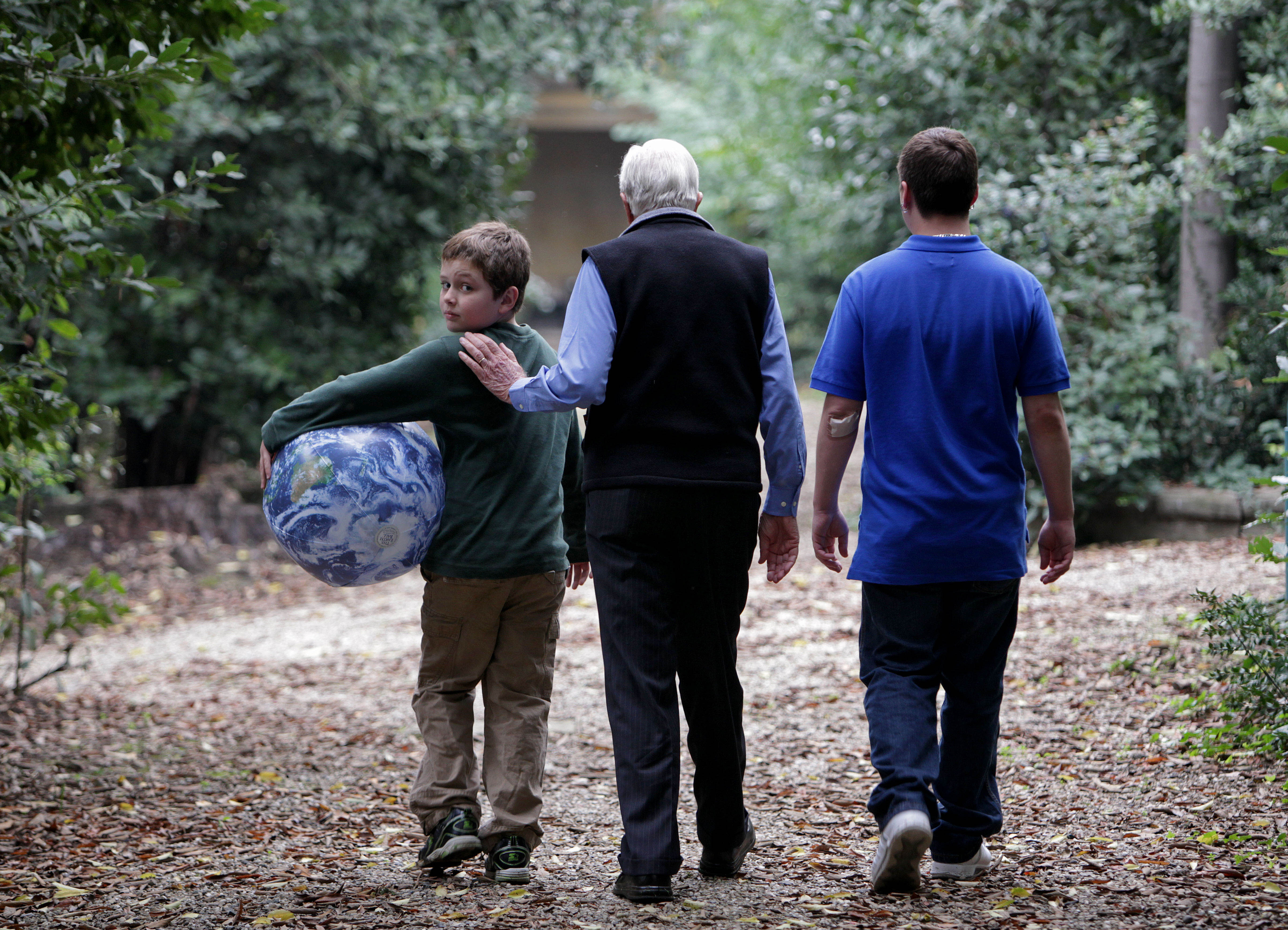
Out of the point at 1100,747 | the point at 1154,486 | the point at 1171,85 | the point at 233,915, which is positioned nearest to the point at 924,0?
the point at 1171,85

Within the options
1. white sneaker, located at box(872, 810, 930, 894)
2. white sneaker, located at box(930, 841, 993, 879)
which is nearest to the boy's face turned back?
white sneaker, located at box(872, 810, 930, 894)

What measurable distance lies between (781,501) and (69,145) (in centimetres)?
273

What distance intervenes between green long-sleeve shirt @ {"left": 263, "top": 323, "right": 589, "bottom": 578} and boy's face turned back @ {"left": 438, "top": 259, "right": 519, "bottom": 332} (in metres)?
0.05

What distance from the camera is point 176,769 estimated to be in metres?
5.20

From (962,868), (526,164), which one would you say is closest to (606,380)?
(962,868)

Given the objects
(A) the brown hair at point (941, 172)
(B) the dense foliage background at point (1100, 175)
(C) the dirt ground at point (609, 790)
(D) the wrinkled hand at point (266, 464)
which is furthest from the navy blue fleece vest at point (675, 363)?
(B) the dense foliage background at point (1100, 175)

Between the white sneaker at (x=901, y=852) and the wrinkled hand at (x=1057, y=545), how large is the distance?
0.74m

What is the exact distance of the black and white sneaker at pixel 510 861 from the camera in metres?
3.49

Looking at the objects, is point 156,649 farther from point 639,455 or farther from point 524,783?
point 639,455

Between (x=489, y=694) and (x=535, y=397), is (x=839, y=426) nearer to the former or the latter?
(x=535, y=397)

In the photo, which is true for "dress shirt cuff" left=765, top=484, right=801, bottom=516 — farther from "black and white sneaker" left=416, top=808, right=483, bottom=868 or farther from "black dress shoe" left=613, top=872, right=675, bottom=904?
"black and white sneaker" left=416, top=808, right=483, bottom=868

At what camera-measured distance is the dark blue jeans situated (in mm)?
3199

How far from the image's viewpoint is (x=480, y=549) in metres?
3.46

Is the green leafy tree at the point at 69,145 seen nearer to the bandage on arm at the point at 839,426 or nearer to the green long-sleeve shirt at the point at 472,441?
the green long-sleeve shirt at the point at 472,441
